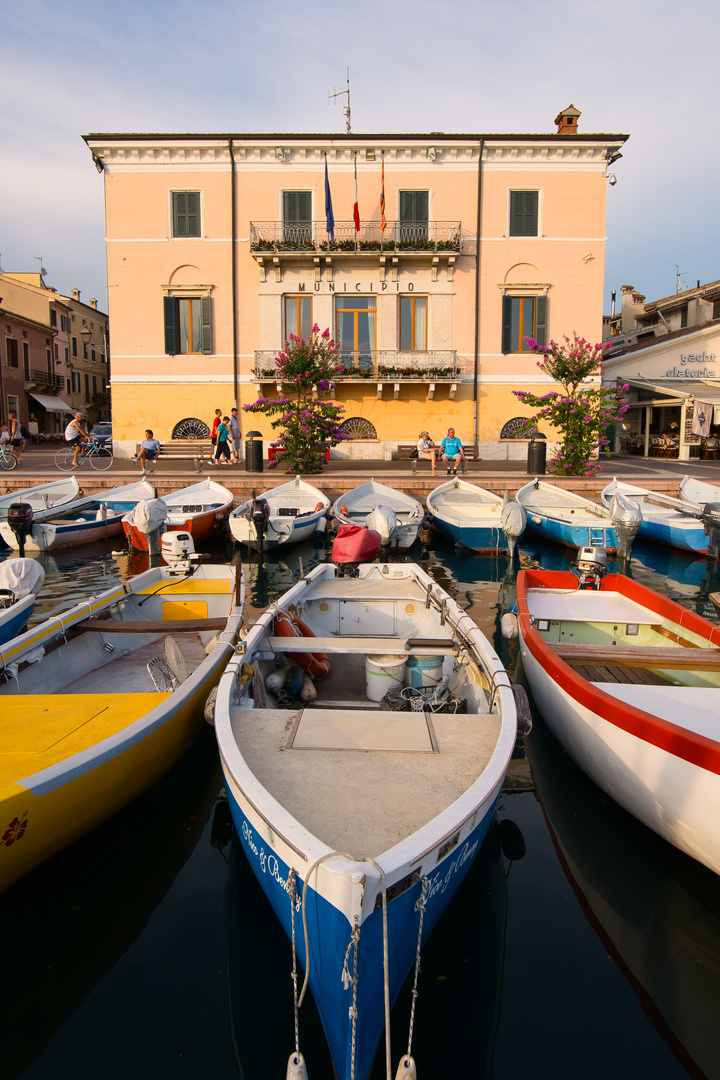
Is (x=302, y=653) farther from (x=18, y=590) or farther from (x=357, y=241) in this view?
(x=357, y=241)

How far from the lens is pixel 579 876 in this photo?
431 cm

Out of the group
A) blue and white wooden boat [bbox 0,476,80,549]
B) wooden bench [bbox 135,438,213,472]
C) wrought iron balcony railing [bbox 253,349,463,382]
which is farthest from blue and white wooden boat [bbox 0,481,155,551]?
wrought iron balcony railing [bbox 253,349,463,382]

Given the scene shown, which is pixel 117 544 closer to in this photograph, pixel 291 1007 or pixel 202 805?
pixel 202 805

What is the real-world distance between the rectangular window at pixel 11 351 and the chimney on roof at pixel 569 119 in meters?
31.2

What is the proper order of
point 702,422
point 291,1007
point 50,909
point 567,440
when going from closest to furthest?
point 291,1007 → point 50,909 → point 567,440 → point 702,422

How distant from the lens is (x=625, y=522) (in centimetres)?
1356

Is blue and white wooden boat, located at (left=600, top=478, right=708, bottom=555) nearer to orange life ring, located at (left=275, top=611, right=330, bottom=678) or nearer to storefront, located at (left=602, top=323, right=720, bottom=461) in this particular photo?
orange life ring, located at (left=275, top=611, right=330, bottom=678)

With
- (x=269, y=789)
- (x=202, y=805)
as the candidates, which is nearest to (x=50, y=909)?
(x=202, y=805)

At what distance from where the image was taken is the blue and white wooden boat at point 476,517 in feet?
44.2

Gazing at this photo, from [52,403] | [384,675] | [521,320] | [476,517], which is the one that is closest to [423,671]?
[384,675]

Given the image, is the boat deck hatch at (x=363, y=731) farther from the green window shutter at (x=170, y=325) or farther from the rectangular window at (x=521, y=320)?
the green window shutter at (x=170, y=325)

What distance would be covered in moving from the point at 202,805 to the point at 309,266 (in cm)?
2370

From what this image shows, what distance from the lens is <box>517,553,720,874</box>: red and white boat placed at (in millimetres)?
3889

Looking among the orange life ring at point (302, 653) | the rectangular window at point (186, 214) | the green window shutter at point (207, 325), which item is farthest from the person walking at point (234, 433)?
the orange life ring at point (302, 653)
